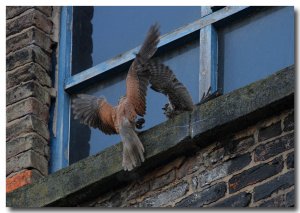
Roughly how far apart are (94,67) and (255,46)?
114 centimetres

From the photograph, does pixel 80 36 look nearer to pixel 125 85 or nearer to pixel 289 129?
pixel 125 85

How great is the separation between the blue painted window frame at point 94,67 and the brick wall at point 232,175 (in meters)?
0.53

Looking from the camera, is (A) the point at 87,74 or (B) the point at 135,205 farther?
(A) the point at 87,74

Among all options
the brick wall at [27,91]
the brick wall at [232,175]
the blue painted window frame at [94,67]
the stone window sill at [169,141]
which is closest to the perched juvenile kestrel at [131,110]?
the stone window sill at [169,141]

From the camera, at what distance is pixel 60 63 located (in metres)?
11.7

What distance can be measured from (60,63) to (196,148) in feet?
5.05

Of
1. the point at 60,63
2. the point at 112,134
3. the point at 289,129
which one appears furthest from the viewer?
the point at 60,63

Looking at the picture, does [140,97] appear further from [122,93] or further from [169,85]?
[122,93]

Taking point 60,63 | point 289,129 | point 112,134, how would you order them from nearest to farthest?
point 289,129 < point 112,134 < point 60,63

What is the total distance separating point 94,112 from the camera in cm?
1077

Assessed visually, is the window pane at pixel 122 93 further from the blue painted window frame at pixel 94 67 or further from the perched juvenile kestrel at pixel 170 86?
the perched juvenile kestrel at pixel 170 86

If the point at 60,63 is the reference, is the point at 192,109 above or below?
below
